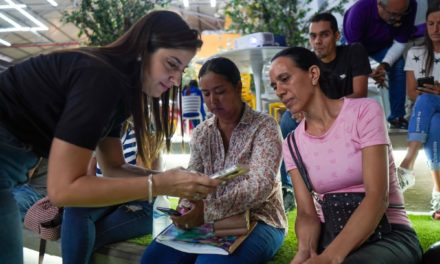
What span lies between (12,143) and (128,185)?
1.14ft

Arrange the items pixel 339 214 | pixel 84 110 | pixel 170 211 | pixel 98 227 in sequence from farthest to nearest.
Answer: pixel 98 227, pixel 170 211, pixel 339 214, pixel 84 110

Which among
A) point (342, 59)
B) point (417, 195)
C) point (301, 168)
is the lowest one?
point (417, 195)

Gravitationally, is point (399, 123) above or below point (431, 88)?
below

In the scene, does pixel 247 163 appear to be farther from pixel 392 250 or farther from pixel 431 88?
pixel 431 88

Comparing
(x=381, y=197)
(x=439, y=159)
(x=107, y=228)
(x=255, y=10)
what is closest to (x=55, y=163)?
(x=381, y=197)

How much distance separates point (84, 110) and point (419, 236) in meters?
1.77

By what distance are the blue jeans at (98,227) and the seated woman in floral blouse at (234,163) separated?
1.56 feet

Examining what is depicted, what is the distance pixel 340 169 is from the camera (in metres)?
1.59

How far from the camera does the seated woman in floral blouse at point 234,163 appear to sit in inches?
71.1

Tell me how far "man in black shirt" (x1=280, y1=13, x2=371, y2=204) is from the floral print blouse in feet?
3.29

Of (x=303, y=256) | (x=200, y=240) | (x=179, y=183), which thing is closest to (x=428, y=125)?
(x=303, y=256)

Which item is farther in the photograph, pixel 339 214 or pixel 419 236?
pixel 419 236

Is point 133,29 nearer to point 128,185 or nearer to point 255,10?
point 128,185

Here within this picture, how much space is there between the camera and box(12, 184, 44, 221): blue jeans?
2.72 metres
